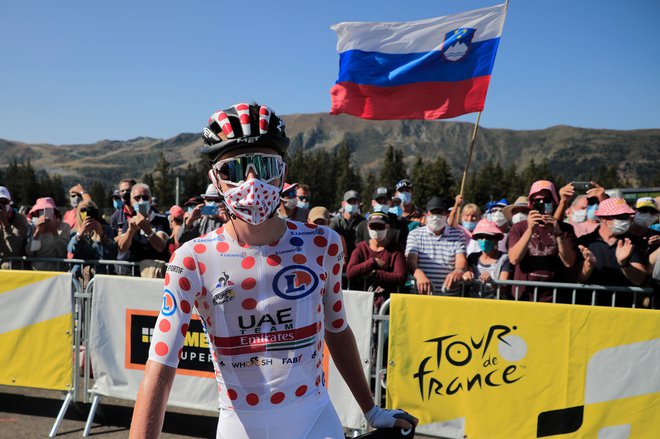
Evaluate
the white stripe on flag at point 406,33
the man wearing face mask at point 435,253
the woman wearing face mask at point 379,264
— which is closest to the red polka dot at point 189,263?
the woman wearing face mask at point 379,264

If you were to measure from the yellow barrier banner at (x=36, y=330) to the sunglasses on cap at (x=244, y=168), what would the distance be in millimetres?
4557

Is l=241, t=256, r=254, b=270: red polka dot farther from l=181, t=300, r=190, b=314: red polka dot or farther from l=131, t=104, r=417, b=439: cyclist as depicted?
l=181, t=300, r=190, b=314: red polka dot

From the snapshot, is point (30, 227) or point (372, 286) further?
point (30, 227)

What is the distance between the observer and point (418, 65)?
8.45 m

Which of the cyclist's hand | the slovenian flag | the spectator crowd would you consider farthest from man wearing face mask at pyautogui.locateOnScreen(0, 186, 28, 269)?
the cyclist's hand

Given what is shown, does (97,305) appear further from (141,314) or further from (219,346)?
(219,346)

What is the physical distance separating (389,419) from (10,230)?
7.57 meters

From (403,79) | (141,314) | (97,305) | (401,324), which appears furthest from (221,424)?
(403,79)

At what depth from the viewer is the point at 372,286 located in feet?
20.5

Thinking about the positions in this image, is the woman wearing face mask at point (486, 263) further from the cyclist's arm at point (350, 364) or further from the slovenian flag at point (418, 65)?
the cyclist's arm at point (350, 364)

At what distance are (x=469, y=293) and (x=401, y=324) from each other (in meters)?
1.40

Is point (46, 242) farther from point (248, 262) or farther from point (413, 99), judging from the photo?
point (248, 262)

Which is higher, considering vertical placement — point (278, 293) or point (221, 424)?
point (278, 293)

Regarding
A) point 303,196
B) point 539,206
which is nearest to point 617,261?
point 539,206
